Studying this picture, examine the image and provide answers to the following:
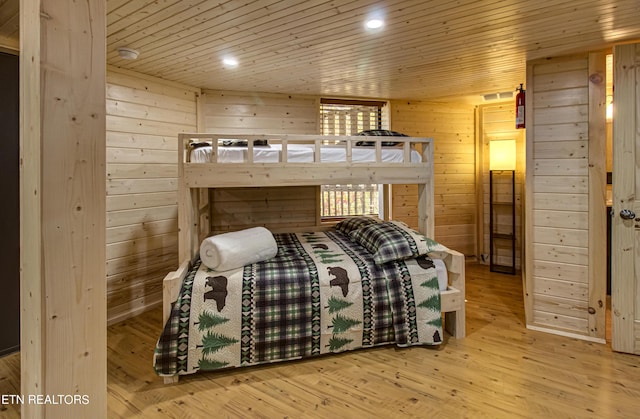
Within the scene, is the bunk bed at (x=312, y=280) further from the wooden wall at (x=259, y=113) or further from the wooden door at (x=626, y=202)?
the wooden wall at (x=259, y=113)

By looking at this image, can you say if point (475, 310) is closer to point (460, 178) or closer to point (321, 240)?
point (321, 240)

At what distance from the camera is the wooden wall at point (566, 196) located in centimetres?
255

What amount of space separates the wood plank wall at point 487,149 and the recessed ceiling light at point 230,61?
10.8 ft

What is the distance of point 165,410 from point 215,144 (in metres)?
1.70

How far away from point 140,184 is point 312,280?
78.8 inches

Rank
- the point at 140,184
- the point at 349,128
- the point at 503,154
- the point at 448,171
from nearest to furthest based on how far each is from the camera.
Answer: the point at 140,184, the point at 503,154, the point at 349,128, the point at 448,171

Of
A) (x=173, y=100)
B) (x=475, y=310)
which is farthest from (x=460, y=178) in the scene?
(x=173, y=100)

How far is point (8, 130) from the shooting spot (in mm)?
2371

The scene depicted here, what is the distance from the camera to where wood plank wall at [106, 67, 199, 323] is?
10.2 feet

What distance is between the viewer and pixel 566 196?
8.73 ft

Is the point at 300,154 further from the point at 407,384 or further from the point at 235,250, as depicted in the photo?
the point at 407,384

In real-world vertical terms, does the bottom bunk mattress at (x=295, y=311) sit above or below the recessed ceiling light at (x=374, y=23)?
below

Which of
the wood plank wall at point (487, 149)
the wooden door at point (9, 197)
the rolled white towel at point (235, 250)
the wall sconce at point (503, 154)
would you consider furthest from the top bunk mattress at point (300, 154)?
the wood plank wall at point (487, 149)

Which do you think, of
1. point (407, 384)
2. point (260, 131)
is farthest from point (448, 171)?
point (407, 384)
